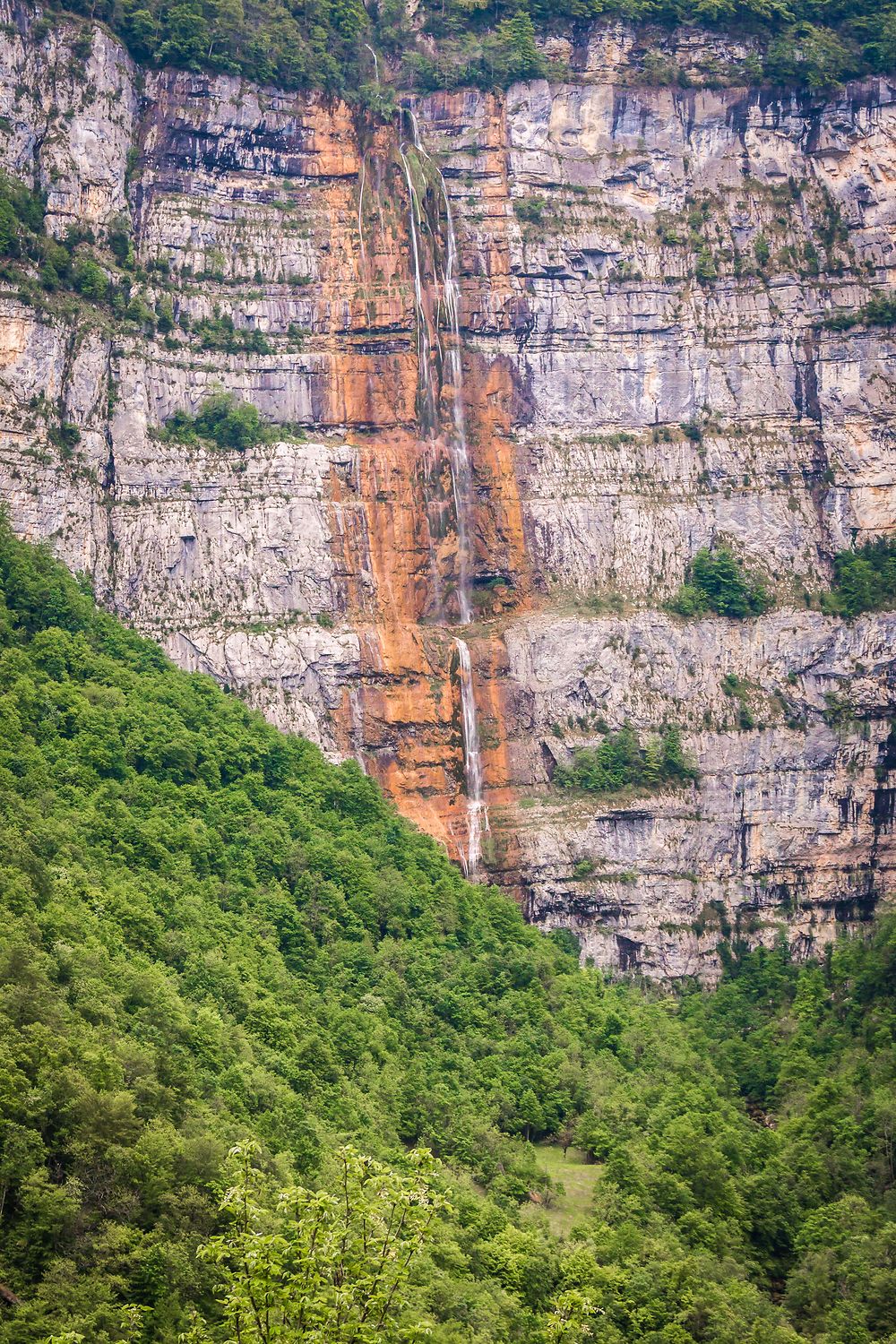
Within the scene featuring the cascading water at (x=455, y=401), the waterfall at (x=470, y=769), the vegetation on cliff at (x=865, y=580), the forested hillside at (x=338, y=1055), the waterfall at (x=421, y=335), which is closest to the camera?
the forested hillside at (x=338, y=1055)

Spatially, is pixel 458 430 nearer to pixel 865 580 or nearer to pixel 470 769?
pixel 470 769

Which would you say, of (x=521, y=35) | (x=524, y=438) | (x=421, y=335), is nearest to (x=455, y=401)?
→ (x=421, y=335)

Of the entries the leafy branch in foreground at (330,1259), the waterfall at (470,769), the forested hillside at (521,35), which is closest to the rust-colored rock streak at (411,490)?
the waterfall at (470,769)

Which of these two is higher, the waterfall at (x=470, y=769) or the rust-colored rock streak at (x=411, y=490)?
the rust-colored rock streak at (x=411, y=490)

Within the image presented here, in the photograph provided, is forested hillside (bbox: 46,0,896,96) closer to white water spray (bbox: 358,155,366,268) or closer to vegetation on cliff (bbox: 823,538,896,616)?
white water spray (bbox: 358,155,366,268)

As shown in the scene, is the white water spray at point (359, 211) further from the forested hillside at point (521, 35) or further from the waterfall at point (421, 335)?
the forested hillside at point (521, 35)
